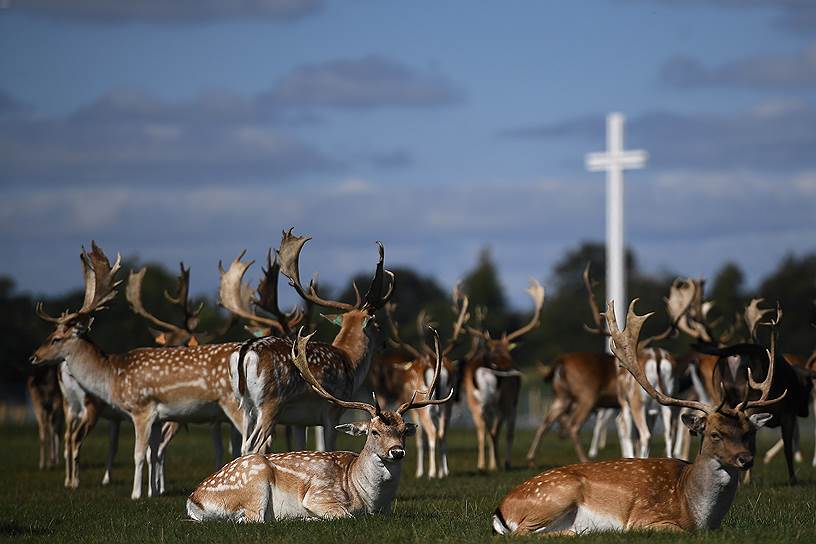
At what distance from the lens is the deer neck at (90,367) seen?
13047 millimetres

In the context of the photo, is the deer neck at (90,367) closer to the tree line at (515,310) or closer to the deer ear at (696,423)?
the deer ear at (696,423)

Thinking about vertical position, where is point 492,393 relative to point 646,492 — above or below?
below

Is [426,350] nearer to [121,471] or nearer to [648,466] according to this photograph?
[121,471]

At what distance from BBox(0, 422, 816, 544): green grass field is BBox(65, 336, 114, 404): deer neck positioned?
1030 mm

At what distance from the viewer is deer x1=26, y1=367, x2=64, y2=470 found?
18.5 m

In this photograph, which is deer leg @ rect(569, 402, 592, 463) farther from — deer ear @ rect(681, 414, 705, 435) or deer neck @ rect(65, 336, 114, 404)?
deer ear @ rect(681, 414, 705, 435)

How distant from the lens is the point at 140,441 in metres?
12.6

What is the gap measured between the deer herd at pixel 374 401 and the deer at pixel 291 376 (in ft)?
0.06

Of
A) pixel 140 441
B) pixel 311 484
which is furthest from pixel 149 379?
pixel 311 484

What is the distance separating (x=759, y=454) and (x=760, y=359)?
6.73 metres

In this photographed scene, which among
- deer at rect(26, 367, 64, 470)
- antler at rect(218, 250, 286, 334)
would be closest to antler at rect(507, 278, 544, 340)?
antler at rect(218, 250, 286, 334)

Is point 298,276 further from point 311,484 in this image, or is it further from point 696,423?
point 696,423

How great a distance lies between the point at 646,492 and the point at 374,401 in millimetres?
2392

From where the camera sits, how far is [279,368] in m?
11.9
